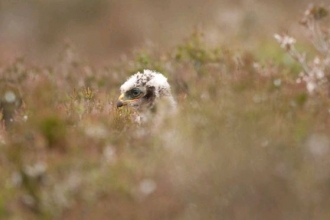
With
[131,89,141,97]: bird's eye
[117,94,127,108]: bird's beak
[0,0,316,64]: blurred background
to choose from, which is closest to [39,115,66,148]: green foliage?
[117,94,127,108]: bird's beak

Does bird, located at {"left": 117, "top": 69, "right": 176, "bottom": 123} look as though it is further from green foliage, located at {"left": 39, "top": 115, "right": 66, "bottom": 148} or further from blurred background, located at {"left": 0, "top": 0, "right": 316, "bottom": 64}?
blurred background, located at {"left": 0, "top": 0, "right": 316, "bottom": 64}

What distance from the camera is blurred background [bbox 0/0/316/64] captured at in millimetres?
28797

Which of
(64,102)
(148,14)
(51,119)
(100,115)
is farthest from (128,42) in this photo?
(51,119)

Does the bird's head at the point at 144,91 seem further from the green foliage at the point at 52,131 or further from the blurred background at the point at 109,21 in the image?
the blurred background at the point at 109,21

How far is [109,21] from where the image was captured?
34.1 meters

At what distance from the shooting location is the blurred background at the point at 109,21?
1134 inches

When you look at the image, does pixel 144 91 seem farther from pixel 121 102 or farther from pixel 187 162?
pixel 187 162

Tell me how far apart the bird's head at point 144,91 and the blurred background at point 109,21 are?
512 inches

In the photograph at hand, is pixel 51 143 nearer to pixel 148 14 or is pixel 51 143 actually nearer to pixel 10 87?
pixel 10 87

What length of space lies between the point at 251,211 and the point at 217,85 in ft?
8.09

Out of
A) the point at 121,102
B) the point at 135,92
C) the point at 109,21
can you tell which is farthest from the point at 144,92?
the point at 109,21

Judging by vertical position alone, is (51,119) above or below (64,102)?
below

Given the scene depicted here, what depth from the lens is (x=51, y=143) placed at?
30.5 feet

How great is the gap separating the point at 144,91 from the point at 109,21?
20598mm
